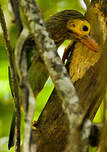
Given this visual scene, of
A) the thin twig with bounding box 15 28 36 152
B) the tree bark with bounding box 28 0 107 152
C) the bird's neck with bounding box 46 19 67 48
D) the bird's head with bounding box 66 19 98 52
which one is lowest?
the thin twig with bounding box 15 28 36 152

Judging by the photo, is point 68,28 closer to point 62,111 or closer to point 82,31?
point 82,31

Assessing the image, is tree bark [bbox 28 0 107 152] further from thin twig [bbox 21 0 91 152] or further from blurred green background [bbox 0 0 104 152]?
thin twig [bbox 21 0 91 152]

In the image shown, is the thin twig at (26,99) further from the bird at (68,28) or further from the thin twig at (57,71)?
the bird at (68,28)

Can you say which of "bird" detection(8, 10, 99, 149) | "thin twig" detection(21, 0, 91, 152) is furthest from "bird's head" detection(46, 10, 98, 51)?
"thin twig" detection(21, 0, 91, 152)

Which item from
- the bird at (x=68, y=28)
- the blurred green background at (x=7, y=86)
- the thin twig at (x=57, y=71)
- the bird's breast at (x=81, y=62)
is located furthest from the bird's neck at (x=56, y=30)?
the thin twig at (x=57, y=71)

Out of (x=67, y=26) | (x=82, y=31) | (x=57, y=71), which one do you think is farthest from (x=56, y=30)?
(x=57, y=71)

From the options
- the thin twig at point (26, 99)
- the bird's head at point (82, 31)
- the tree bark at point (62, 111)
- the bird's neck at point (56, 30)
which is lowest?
the thin twig at point (26, 99)
